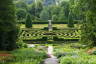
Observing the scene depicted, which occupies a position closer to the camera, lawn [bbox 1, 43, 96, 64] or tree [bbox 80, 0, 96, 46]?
lawn [bbox 1, 43, 96, 64]

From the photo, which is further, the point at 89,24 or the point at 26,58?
the point at 89,24

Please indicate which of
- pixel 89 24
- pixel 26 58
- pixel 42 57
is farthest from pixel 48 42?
pixel 26 58

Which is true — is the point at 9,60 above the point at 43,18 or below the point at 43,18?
above

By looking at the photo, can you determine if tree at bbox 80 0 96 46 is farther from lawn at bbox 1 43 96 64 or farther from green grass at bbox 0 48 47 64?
green grass at bbox 0 48 47 64

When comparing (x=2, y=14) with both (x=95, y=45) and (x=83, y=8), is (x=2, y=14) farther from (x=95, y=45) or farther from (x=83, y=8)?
(x=95, y=45)

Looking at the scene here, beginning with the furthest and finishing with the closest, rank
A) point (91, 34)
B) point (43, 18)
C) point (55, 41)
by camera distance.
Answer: point (43, 18)
point (55, 41)
point (91, 34)

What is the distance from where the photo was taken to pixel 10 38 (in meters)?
21.1

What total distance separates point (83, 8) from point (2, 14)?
14.5 m

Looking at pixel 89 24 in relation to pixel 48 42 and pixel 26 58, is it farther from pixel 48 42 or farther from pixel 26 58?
pixel 48 42

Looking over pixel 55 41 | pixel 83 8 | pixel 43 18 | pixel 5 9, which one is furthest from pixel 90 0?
pixel 43 18

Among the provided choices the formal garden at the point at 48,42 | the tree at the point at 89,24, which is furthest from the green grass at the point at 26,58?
the tree at the point at 89,24

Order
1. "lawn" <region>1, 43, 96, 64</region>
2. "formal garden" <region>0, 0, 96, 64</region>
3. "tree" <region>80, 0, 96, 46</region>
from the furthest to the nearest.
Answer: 1. "tree" <region>80, 0, 96, 46</region>
2. "lawn" <region>1, 43, 96, 64</region>
3. "formal garden" <region>0, 0, 96, 64</region>

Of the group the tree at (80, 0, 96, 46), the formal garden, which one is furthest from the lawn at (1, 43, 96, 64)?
the tree at (80, 0, 96, 46)

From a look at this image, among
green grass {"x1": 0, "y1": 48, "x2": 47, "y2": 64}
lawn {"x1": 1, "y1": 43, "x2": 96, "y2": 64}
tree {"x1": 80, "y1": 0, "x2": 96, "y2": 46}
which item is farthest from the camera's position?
tree {"x1": 80, "y1": 0, "x2": 96, "y2": 46}
